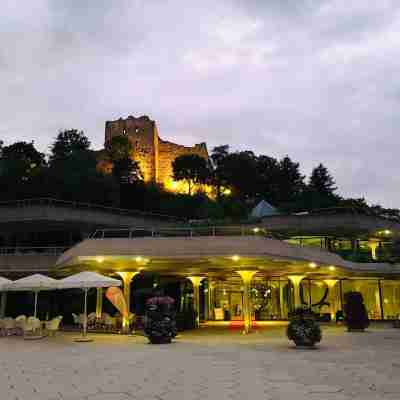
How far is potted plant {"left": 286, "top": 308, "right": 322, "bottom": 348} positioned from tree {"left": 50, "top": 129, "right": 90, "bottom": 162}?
57589 millimetres

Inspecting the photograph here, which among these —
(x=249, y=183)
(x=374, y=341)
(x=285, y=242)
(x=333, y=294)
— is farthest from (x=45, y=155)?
(x=374, y=341)

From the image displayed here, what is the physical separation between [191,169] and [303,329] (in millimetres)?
68309

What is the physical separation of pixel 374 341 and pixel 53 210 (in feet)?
93.6

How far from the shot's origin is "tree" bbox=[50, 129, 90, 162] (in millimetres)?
69500

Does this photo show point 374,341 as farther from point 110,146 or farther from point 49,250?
point 110,146

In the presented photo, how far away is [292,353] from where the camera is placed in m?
13.5

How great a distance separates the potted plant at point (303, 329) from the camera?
15.0 meters

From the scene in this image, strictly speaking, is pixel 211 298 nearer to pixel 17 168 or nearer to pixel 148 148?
pixel 17 168

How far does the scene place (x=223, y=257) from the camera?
20656 millimetres

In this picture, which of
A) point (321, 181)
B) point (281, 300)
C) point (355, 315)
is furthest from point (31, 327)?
point (321, 181)

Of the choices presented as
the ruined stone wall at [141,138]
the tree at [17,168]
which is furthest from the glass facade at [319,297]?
the ruined stone wall at [141,138]

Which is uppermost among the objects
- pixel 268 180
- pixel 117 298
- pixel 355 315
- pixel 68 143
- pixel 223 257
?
pixel 68 143

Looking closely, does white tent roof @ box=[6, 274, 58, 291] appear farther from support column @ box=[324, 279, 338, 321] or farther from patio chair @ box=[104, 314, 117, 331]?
support column @ box=[324, 279, 338, 321]

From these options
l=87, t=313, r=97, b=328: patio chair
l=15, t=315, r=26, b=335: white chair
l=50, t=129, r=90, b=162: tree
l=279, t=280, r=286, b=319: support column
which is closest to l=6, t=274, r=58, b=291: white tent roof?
l=15, t=315, r=26, b=335: white chair
